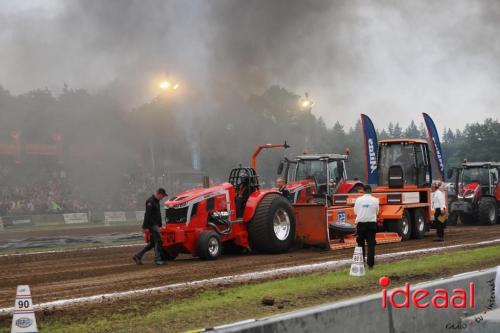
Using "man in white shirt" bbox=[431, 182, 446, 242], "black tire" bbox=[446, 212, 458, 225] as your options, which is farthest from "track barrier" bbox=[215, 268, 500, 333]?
"black tire" bbox=[446, 212, 458, 225]

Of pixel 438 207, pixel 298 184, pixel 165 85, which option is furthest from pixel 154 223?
pixel 165 85

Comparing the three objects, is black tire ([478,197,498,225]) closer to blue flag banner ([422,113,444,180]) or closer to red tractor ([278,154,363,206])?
blue flag banner ([422,113,444,180])

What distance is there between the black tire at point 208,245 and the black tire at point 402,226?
6198 millimetres

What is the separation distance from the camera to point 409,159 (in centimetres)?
1905

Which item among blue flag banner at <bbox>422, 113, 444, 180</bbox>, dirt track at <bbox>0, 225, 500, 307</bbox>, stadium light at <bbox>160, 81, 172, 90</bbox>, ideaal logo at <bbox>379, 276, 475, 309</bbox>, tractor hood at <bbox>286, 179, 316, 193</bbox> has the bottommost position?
dirt track at <bbox>0, 225, 500, 307</bbox>

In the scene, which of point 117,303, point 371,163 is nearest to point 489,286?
point 117,303

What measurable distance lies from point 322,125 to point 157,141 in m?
14.7

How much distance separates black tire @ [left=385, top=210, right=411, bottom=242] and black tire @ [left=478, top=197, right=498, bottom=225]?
6.32 m

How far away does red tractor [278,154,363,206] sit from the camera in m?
18.4

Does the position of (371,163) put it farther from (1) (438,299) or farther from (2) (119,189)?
(2) (119,189)

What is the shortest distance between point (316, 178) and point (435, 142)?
20.4ft

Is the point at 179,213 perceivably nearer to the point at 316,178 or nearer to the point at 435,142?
the point at 316,178

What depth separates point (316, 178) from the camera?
18688 mm

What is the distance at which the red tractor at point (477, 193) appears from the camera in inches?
920
